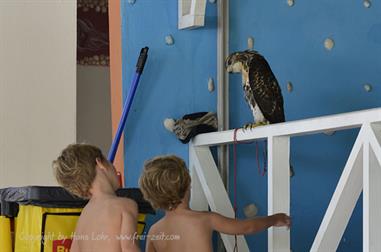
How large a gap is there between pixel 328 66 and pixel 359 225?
79 cm

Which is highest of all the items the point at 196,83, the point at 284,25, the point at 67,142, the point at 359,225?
the point at 284,25

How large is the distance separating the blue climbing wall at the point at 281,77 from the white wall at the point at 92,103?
5.18 ft

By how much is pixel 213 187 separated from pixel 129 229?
2.55 ft

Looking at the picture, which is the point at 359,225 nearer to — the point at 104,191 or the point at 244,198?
the point at 244,198

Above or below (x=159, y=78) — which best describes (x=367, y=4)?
above

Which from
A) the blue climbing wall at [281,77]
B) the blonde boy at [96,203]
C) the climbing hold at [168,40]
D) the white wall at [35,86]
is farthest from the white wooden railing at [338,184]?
the white wall at [35,86]

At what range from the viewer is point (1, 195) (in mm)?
3201

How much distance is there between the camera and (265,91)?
3.40 meters

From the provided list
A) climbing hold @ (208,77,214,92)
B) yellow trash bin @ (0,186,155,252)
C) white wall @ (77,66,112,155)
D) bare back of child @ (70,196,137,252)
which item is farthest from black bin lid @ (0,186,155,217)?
white wall @ (77,66,112,155)

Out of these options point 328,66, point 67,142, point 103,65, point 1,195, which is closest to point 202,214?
point 1,195

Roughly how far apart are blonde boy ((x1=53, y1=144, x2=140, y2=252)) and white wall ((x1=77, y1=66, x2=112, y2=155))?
2249 millimetres

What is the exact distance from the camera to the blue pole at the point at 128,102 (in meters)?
3.60

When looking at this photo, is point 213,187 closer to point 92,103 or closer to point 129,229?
point 129,229

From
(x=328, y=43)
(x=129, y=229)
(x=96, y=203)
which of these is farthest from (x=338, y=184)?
(x=328, y=43)
